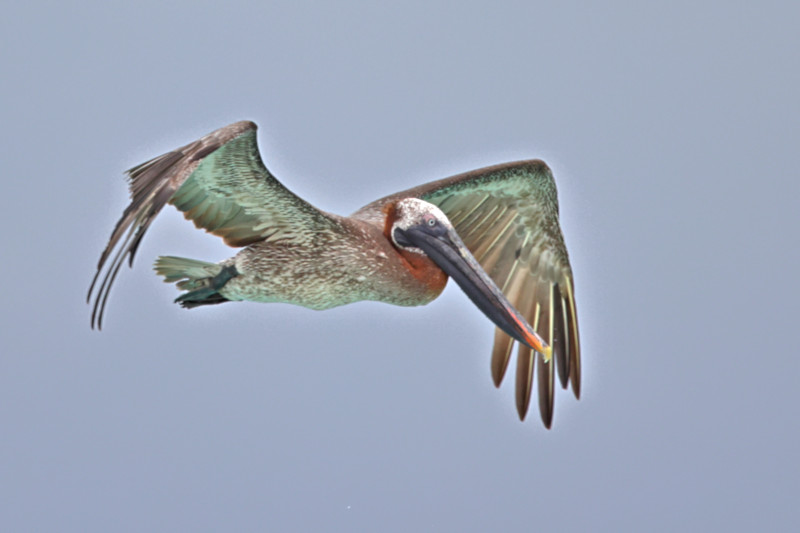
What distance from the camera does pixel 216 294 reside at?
26.6ft

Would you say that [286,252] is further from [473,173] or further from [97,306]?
[473,173]

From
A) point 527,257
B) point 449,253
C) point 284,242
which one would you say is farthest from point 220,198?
point 527,257

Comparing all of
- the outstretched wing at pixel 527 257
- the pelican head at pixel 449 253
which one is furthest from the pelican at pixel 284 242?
the outstretched wing at pixel 527 257

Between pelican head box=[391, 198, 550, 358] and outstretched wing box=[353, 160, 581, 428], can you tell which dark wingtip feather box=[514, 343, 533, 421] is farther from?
pelican head box=[391, 198, 550, 358]

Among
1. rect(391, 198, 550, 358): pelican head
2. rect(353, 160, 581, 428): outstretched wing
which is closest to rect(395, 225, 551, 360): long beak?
rect(391, 198, 550, 358): pelican head

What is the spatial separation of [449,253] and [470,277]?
222 mm

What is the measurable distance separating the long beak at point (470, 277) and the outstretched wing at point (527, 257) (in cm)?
138

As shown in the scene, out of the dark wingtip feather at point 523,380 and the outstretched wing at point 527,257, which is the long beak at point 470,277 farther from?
the dark wingtip feather at point 523,380

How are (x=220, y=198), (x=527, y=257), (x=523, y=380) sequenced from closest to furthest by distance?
1. (x=220, y=198)
2. (x=523, y=380)
3. (x=527, y=257)

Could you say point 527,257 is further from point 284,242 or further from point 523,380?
point 284,242

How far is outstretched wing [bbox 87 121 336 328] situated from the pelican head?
560 mm

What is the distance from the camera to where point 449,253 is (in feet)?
26.1

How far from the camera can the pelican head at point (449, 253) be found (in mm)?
7934

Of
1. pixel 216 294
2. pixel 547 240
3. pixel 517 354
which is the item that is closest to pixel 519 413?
pixel 517 354
